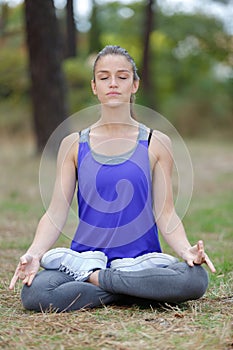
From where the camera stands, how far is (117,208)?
313 cm

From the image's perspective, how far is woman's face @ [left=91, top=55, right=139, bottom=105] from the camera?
10.5 feet

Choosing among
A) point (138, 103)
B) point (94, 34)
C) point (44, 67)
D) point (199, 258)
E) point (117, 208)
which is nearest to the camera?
point (199, 258)

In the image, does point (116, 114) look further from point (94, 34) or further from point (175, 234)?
Result: point (94, 34)

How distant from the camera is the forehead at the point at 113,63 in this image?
320cm

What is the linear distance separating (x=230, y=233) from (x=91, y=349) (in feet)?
10.1

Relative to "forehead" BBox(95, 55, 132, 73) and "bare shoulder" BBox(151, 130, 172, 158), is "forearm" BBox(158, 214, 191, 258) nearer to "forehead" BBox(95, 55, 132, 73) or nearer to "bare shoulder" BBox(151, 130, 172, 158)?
"bare shoulder" BBox(151, 130, 172, 158)

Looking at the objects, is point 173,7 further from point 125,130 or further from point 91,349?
point 91,349

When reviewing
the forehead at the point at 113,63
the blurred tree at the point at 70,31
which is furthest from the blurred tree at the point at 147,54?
the forehead at the point at 113,63

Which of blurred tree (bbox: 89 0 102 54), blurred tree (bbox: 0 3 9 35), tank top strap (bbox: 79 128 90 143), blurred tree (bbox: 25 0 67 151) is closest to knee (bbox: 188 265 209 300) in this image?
tank top strap (bbox: 79 128 90 143)

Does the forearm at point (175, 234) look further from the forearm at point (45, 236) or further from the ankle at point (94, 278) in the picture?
the forearm at point (45, 236)

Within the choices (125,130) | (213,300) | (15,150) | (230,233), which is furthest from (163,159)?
(15,150)

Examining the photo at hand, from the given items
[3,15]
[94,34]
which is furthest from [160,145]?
[94,34]

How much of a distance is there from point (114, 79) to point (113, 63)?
0.08m

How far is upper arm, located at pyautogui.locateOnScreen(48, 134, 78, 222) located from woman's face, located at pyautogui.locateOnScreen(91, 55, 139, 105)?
27cm
